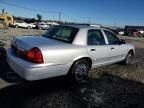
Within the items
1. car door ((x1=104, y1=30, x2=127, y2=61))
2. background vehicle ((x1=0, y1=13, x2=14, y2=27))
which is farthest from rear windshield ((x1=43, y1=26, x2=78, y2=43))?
background vehicle ((x1=0, y1=13, x2=14, y2=27))

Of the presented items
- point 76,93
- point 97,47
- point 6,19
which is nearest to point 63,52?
point 76,93

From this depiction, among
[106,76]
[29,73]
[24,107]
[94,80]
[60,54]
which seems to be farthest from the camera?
[106,76]

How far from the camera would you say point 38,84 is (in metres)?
5.55

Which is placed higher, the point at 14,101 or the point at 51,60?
the point at 51,60

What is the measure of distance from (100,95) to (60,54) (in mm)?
1386

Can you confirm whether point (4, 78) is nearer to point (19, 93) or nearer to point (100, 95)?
point (19, 93)

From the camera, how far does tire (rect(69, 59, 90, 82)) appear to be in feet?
18.6

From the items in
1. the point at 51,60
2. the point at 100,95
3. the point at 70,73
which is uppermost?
the point at 51,60

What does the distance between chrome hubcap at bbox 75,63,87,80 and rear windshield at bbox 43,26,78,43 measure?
0.77 metres

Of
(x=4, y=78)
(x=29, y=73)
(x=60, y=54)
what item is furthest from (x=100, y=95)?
(x=4, y=78)

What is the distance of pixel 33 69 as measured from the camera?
4.70 m

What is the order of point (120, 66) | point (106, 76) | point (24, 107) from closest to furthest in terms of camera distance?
1. point (24, 107)
2. point (106, 76)
3. point (120, 66)

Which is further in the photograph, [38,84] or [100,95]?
[38,84]

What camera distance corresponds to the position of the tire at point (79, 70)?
566 cm
